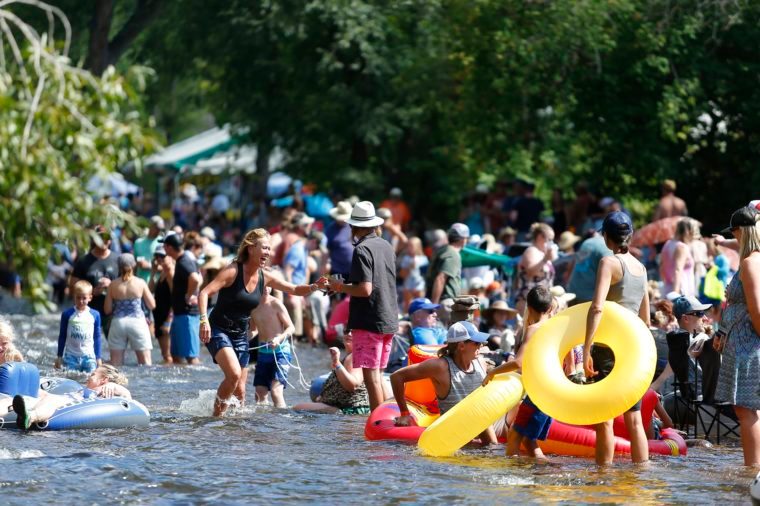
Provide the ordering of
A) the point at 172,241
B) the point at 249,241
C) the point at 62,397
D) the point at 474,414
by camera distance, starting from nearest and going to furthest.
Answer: the point at 474,414 < the point at 62,397 < the point at 249,241 < the point at 172,241

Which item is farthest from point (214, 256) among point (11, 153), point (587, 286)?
point (11, 153)

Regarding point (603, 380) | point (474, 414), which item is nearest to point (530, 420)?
point (474, 414)

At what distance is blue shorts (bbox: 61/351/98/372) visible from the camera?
1448 centimetres

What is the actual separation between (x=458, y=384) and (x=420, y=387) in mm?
932

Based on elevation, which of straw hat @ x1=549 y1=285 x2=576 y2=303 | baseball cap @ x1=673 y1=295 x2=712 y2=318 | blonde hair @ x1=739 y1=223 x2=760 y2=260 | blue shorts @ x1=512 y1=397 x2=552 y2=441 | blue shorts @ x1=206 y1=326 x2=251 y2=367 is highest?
blonde hair @ x1=739 y1=223 x2=760 y2=260

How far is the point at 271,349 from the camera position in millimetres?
12445

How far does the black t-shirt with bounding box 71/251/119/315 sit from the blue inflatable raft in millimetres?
4854

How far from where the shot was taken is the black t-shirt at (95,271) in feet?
53.7

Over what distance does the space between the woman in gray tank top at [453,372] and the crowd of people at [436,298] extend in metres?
0.01

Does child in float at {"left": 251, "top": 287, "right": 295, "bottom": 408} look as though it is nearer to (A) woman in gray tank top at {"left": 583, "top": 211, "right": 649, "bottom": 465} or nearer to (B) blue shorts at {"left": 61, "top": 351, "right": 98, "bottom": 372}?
(B) blue shorts at {"left": 61, "top": 351, "right": 98, "bottom": 372}

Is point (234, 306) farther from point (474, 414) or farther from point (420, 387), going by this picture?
point (474, 414)

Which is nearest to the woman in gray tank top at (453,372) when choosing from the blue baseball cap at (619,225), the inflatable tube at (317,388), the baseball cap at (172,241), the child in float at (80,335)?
the blue baseball cap at (619,225)

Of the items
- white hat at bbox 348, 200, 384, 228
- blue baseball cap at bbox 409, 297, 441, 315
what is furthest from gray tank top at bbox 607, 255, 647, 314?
blue baseball cap at bbox 409, 297, 441, 315

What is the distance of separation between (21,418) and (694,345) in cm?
517
